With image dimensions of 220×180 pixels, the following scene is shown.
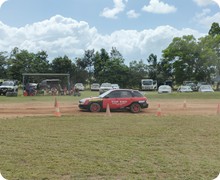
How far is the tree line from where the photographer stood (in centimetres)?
5125

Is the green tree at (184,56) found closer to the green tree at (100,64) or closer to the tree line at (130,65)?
the tree line at (130,65)

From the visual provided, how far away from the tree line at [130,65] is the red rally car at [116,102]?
36.0 m

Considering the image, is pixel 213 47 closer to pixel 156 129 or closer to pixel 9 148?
pixel 156 129

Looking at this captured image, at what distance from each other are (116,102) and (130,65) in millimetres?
41481

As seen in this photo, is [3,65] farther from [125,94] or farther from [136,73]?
[125,94]

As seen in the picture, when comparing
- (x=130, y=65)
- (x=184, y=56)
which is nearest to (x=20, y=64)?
(x=130, y=65)

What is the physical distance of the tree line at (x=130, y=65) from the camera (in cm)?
5125

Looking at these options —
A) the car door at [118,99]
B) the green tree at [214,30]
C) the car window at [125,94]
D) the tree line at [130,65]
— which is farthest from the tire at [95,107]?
the green tree at [214,30]

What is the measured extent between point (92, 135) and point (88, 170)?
132 inches

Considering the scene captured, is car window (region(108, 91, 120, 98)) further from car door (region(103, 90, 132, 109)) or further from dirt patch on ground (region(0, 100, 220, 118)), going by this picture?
dirt patch on ground (region(0, 100, 220, 118))

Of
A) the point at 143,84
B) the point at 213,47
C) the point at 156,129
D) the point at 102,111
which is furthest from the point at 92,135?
the point at 213,47

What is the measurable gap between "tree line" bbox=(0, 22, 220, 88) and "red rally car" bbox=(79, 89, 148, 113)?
118 feet

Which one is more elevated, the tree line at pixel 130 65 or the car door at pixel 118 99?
the tree line at pixel 130 65

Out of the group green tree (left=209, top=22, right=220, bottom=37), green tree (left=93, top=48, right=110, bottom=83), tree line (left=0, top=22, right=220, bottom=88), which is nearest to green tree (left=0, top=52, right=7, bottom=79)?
tree line (left=0, top=22, right=220, bottom=88)
